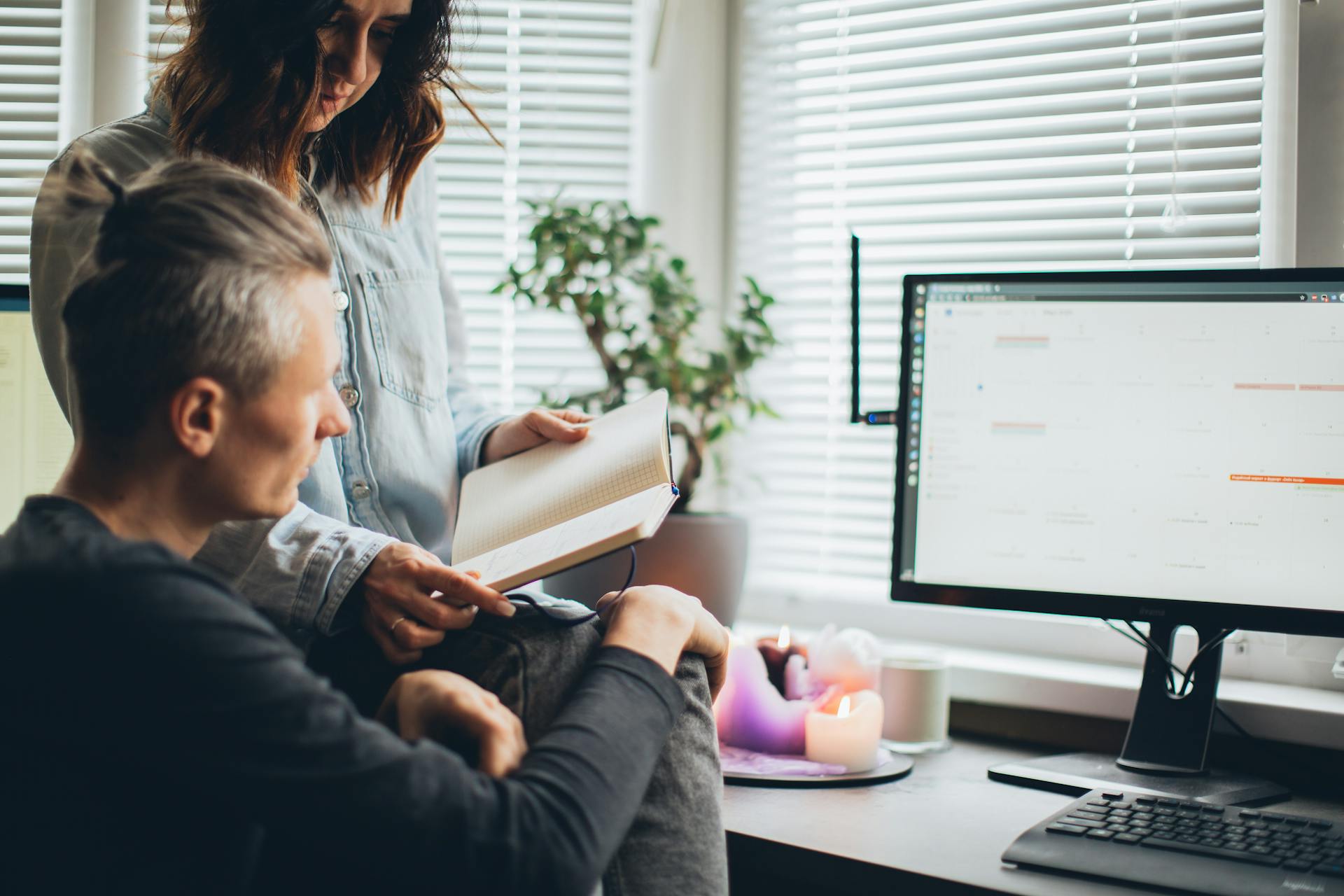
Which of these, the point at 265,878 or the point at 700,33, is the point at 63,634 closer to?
the point at 265,878

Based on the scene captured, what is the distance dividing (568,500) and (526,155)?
3.61ft

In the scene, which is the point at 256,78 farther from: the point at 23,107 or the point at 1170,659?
the point at 1170,659

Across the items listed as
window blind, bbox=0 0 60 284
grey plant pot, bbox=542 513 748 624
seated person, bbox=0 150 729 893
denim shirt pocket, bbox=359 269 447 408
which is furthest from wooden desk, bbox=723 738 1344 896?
window blind, bbox=0 0 60 284

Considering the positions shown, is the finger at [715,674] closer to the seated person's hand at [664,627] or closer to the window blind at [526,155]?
the seated person's hand at [664,627]

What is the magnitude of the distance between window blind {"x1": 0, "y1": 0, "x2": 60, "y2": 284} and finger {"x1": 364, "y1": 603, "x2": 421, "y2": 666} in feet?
4.26

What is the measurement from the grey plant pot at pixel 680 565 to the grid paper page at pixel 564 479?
36 centimetres

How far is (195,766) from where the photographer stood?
0.64m

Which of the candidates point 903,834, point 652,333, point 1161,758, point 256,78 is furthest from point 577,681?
point 652,333

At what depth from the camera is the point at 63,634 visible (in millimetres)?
637

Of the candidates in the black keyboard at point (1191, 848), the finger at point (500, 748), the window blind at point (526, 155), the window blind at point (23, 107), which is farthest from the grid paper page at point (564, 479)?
the window blind at point (23, 107)

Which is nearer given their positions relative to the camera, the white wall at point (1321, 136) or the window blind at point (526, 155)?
the white wall at point (1321, 136)

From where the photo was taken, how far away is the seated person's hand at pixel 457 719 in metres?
0.73

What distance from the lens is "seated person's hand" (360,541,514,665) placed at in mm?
835

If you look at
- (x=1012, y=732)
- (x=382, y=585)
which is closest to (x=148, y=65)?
(x=382, y=585)
